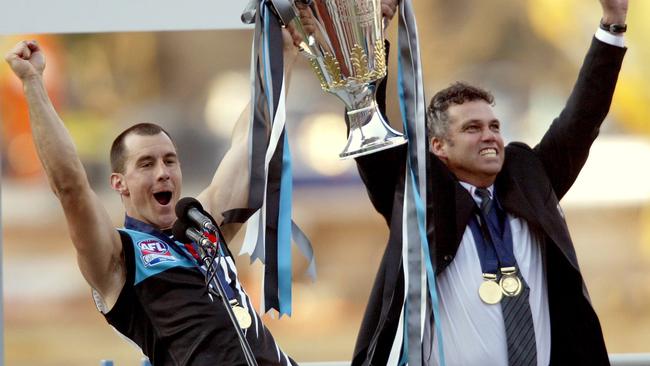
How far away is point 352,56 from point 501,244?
2.82ft

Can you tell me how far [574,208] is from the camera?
4816 millimetres

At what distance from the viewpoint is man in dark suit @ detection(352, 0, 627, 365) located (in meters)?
4.00

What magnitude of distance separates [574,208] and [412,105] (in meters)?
1.23

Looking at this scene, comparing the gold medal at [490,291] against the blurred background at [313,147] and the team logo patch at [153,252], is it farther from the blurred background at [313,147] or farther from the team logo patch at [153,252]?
the team logo patch at [153,252]

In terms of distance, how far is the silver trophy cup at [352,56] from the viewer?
11.8ft

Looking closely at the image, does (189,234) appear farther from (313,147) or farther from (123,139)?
(313,147)

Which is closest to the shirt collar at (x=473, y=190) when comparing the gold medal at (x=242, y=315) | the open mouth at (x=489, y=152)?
the open mouth at (x=489, y=152)

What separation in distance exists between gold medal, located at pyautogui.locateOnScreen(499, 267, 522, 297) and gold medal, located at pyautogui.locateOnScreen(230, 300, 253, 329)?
2.54 feet

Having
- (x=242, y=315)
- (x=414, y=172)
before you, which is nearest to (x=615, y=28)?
(x=414, y=172)

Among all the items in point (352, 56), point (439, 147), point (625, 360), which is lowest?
point (625, 360)

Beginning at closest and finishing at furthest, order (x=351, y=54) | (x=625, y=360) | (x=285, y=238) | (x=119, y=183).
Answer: (x=351, y=54), (x=285, y=238), (x=119, y=183), (x=625, y=360)

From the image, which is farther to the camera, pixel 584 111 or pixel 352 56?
pixel 584 111

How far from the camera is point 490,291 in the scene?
403 centimetres

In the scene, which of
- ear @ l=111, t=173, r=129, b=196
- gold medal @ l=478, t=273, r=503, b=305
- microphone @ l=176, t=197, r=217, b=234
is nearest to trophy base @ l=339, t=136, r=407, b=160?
microphone @ l=176, t=197, r=217, b=234
